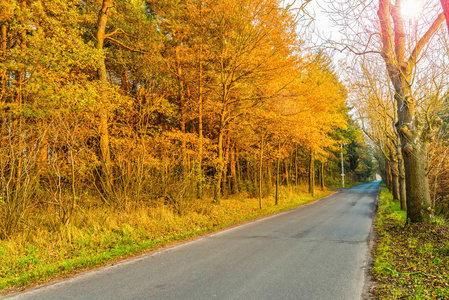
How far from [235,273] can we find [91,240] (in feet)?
13.4

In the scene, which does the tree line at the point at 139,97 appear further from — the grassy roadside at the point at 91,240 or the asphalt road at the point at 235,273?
the asphalt road at the point at 235,273

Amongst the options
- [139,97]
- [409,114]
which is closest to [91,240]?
[139,97]

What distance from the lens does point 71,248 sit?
620 cm

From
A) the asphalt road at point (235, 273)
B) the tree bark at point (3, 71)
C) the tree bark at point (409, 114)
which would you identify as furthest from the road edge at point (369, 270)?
the tree bark at point (3, 71)

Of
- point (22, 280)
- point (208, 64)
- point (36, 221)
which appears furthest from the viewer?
point (208, 64)

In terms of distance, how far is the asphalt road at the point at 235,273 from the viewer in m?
3.93

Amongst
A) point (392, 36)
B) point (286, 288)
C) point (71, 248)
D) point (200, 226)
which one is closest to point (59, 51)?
point (71, 248)

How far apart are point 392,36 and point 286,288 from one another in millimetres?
7709

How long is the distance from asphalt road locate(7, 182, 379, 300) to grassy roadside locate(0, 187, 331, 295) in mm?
583

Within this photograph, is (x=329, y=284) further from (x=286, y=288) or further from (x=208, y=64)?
(x=208, y=64)

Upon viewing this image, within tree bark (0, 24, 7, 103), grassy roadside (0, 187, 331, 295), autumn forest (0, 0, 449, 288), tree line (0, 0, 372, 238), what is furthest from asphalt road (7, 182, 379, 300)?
tree bark (0, 24, 7, 103)

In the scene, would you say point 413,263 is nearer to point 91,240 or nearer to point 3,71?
point 91,240

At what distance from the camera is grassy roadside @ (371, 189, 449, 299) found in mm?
3918

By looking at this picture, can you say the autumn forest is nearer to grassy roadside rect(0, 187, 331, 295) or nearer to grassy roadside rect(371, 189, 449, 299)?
grassy roadside rect(0, 187, 331, 295)
